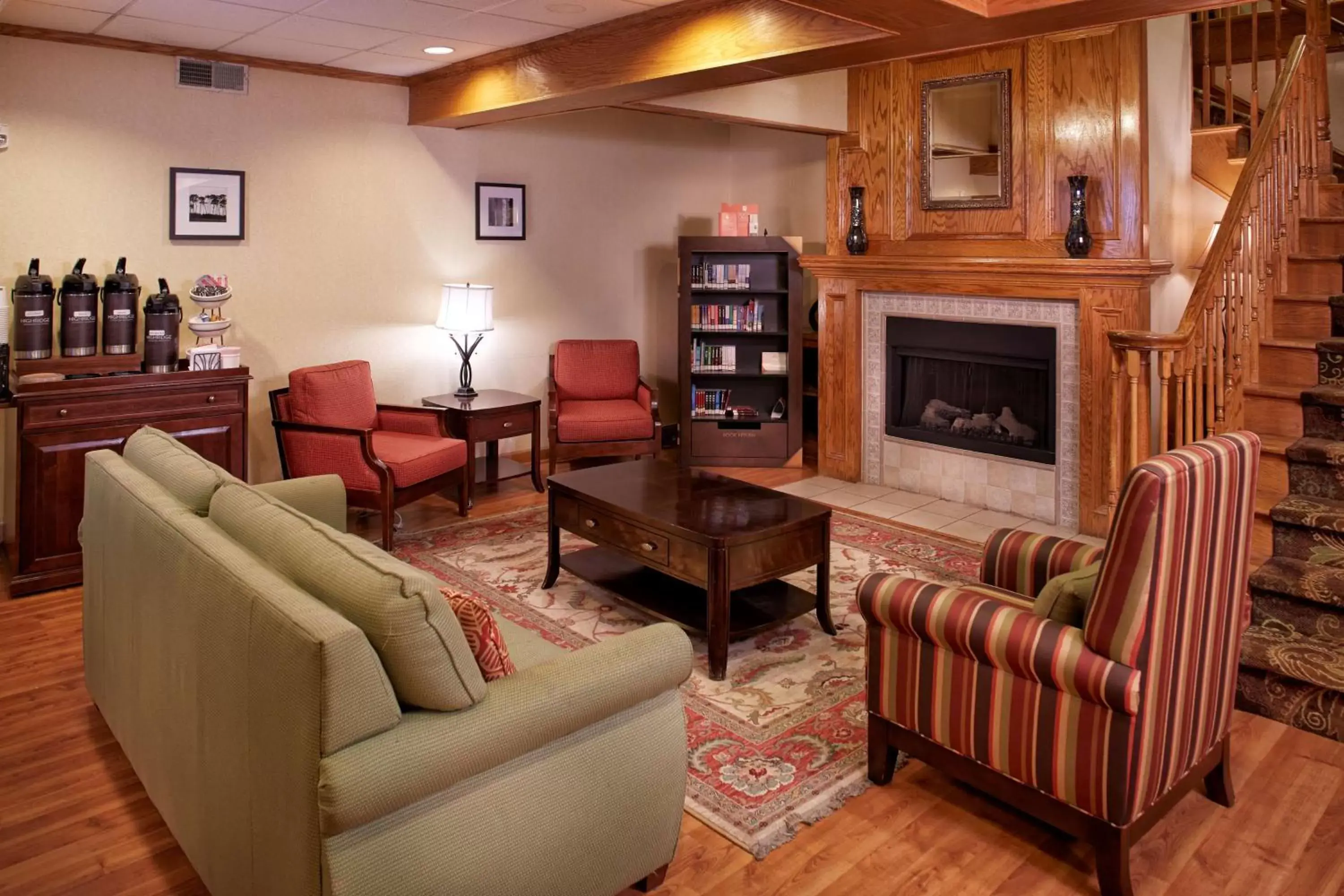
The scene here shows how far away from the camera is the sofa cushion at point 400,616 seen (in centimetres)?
192

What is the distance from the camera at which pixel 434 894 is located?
6.36 ft

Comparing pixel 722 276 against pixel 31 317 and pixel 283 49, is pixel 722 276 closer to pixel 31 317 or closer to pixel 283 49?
pixel 283 49

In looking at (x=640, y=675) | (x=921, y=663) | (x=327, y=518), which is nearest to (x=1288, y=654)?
(x=921, y=663)

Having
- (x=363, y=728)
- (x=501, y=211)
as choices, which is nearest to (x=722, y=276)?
(x=501, y=211)

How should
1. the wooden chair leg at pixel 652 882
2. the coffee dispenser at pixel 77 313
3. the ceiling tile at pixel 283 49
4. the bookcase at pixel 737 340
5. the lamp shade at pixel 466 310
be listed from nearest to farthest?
the wooden chair leg at pixel 652 882 → the coffee dispenser at pixel 77 313 → the ceiling tile at pixel 283 49 → the lamp shade at pixel 466 310 → the bookcase at pixel 737 340

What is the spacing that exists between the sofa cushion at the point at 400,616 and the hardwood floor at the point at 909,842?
0.91m

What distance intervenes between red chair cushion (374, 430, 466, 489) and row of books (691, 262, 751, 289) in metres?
2.37

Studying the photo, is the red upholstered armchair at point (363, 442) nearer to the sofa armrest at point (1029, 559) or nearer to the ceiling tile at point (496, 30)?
the ceiling tile at point (496, 30)

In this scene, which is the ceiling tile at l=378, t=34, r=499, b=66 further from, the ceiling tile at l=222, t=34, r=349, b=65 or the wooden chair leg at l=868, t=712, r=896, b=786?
the wooden chair leg at l=868, t=712, r=896, b=786

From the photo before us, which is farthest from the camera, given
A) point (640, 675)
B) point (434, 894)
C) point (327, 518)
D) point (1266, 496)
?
point (1266, 496)

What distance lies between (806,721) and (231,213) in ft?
13.9

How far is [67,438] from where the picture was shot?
14.8 ft

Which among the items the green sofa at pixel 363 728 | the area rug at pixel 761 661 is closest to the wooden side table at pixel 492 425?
the area rug at pixel 761 661

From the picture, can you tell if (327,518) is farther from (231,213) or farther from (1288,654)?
(1288,654)
